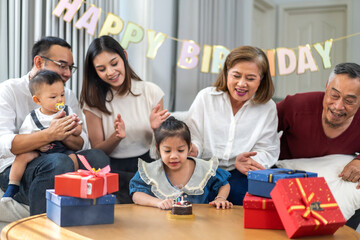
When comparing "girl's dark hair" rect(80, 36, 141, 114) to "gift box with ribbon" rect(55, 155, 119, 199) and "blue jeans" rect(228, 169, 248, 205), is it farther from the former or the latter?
"gift box with ribbon" rect(55, 155, 119, 199)

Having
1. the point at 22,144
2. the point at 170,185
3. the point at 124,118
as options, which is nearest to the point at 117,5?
the point at 124,118

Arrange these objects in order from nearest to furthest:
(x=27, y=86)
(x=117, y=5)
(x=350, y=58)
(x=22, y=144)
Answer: (x=22, y=144)
(x=27, y=86)
(x=117, y=5)
(x=350, y=58)

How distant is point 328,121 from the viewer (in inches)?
89.0

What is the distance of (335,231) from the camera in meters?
1.35

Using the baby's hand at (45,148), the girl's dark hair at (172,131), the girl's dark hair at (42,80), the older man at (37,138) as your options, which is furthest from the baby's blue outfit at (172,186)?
the girl's dark hair at (42,80)

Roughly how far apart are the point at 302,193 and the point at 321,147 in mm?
1080

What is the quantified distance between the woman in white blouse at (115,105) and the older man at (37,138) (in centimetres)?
10

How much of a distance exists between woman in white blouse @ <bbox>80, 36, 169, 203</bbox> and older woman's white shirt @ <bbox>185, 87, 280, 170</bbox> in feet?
0.70

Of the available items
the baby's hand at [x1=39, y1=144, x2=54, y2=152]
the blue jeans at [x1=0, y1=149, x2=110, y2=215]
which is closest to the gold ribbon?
the blue jeans at [x1=0, y1=149, x2=110, y2=215]

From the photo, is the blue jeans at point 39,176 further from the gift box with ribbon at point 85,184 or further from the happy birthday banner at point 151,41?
the happy birthday banner at point 151,41

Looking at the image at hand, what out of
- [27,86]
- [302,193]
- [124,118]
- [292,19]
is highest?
[292,19]

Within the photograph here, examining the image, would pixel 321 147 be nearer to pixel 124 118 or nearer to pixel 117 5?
pixel 124 118

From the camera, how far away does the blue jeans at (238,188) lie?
211 centimetres

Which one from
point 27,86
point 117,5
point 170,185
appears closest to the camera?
point 170,185
